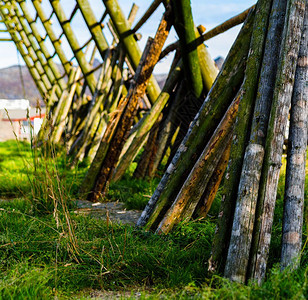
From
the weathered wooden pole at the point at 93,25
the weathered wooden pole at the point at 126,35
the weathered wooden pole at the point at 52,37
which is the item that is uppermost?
the weathered wooden pole at the point at 52,37

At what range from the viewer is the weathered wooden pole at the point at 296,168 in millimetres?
2051

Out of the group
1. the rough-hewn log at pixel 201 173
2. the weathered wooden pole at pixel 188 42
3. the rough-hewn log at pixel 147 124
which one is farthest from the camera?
the rough-hewn log at pixel 147 124

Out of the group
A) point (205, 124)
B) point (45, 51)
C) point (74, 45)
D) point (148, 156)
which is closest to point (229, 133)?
point (205, 124)

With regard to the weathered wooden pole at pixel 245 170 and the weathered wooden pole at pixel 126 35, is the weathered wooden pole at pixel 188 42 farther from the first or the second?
the weathered wooden pole at pixel 245 170

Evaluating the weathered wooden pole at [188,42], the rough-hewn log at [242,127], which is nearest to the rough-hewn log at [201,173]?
the rough-hewn log at [242,127]

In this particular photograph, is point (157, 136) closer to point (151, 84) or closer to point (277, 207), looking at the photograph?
point (151, 84)

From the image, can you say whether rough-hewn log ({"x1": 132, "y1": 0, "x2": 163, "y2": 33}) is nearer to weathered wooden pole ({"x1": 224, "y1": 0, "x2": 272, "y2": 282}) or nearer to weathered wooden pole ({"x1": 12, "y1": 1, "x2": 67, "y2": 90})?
weathered wooden pole ({"x1": 224, "y1": 0, "x2": 272, "y2": 282})

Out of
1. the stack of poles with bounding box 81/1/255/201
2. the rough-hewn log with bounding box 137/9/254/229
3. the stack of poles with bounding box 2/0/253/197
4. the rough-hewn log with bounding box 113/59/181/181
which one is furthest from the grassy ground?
the rough-hewn log with bounding box 113/59/181/181

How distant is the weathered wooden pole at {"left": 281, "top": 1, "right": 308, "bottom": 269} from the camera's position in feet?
6.73

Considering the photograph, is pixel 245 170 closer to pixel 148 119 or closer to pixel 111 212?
pixel 111 212

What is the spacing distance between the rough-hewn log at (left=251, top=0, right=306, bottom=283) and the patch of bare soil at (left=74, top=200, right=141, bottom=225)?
1.44 metres

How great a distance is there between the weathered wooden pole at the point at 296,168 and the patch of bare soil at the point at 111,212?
1.47 meters

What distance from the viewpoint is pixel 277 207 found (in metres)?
3.54

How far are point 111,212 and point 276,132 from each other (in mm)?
1913
